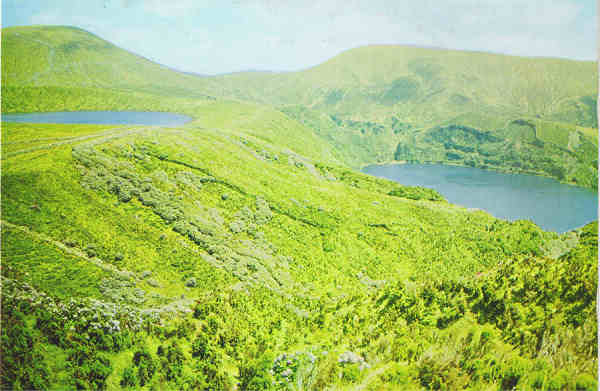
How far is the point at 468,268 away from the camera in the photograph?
35.1 m

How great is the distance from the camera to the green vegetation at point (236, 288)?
9.35 meters

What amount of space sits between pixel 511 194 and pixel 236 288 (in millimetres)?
135670

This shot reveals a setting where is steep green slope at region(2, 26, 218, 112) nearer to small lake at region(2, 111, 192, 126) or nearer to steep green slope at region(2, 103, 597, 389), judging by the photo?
small lake at region(2, 111, 192, 126)

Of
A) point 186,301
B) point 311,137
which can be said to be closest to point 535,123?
point 311,137

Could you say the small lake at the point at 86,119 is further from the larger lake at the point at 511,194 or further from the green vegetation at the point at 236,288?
the larger lake at the point at 511,194

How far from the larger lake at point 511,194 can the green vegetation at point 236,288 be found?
69.2 metres

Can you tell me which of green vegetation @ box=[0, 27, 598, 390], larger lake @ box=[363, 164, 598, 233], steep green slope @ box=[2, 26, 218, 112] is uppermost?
steep green slope @ box=[2, 26, 218, 112]

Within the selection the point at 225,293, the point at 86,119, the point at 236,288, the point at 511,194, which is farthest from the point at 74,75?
the point at 511,194

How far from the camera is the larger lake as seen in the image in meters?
90.4

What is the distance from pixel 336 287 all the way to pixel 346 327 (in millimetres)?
10476

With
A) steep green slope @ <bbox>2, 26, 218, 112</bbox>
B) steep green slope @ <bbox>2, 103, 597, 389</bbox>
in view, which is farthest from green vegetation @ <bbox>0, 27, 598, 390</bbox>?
steep green slope @ <bbox>2, 26, 218, 112</bbox>

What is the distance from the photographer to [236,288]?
1892 cm

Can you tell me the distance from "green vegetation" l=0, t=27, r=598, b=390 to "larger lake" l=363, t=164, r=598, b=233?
69.2 m

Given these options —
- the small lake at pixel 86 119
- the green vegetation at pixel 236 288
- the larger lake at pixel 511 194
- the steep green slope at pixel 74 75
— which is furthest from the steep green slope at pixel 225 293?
the larger lake at pixel 511 194
